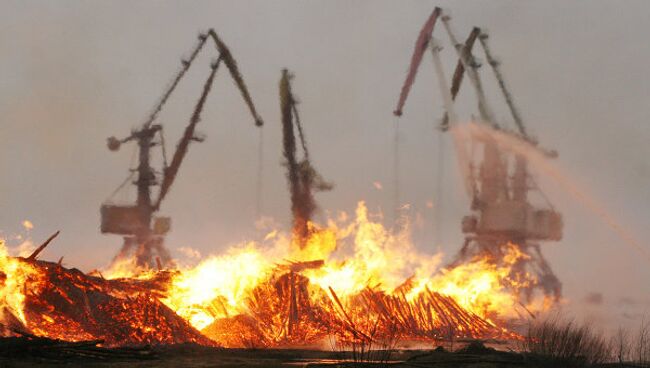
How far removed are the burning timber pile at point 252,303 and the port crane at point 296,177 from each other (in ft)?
25.7

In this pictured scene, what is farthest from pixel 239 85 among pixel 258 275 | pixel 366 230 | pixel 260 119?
pixel 258 275

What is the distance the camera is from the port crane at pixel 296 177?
47219mm

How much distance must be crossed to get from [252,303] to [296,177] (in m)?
18.2

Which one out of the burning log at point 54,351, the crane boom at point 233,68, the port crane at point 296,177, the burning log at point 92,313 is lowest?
the burning log at point 54,351

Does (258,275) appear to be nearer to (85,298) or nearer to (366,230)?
(85,298)

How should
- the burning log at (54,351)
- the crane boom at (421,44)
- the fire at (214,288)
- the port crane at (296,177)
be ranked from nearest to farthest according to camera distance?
the burning log at (54,351), the fire at (214,288), the port crane at (296,177), the crane boom at (421,44)

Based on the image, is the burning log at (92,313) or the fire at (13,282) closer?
the fire at (13,282)

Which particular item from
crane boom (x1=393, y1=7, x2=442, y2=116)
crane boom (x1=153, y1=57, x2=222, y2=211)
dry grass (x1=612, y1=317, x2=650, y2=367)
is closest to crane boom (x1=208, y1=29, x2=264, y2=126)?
crane boom (x1=153, y1=57, x2=222, y2=211)

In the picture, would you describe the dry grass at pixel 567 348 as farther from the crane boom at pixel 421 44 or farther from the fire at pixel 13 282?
the crane boom at pixel 421 44

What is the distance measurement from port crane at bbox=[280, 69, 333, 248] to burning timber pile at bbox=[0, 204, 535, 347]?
25.7ft

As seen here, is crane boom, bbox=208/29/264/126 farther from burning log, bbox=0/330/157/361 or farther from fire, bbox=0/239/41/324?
burning log, bbox=0/330/157/361

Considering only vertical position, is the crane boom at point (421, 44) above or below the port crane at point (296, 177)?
above

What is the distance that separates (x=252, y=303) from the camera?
31.1 meters

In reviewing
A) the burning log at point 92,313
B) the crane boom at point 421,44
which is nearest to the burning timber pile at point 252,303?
the burning log at point 92,313
